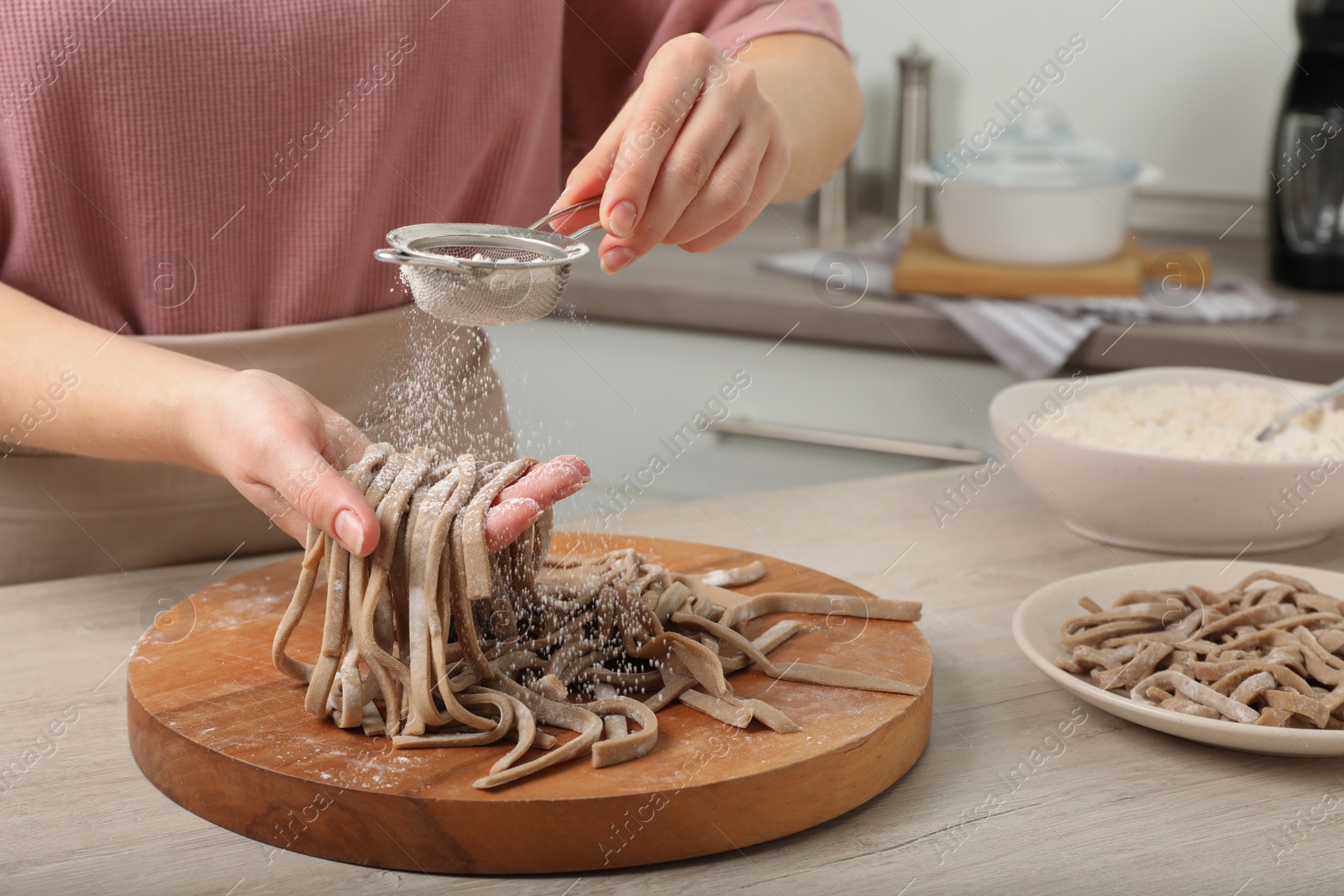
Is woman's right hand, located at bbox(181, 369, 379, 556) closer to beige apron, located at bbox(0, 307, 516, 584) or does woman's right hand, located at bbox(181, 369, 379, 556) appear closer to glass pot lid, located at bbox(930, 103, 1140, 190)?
beige apron, located at bbox(0, 307, 516, 584)

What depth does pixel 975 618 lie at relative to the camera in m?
1.31

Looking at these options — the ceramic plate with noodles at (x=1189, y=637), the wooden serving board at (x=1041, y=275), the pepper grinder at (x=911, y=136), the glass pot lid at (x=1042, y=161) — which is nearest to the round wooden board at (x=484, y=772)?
the ceramic plate with noodles at (x=1189, y=637)

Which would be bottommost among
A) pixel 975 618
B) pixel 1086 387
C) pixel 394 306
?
pixel 975 618

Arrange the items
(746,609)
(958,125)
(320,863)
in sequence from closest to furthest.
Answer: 1. (320,863)
2. (746,609)
3. (958,125)

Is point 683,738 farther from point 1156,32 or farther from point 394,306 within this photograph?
point 1156,32

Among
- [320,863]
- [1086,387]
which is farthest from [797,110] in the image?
[320,863]

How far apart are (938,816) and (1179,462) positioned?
1.90 ft

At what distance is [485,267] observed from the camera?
102 cm

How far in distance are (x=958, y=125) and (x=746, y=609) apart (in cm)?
235

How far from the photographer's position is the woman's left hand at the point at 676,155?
1093mm

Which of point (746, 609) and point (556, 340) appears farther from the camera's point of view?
point (556, 340)

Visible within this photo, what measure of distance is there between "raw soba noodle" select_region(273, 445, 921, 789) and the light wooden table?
9 cm

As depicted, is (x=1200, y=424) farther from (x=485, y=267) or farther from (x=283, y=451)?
(x=283, y=451)

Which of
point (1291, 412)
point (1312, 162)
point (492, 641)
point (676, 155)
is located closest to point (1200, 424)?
point (1291, 412)
